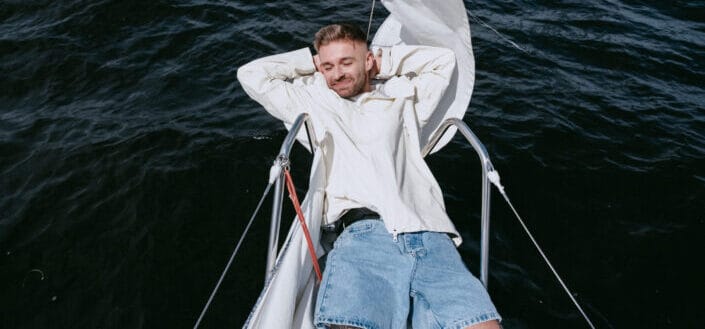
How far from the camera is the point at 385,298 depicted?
7.22 feet

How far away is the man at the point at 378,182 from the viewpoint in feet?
7.04

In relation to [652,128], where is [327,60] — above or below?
above

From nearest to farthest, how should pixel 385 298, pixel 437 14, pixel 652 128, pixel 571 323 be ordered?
pixel 385 298 → pixel 437 14 → pixel 571 323 → pixel 652 128

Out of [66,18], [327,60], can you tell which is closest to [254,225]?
[327,60]

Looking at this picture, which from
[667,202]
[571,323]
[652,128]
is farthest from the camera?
[652,128]

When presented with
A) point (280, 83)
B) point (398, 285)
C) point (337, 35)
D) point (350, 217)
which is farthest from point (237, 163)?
point (398, 285)

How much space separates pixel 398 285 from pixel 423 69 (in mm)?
1715

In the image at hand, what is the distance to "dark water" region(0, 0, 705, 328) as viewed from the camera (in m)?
3.76

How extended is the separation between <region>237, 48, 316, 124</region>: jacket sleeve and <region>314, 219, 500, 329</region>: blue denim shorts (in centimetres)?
105

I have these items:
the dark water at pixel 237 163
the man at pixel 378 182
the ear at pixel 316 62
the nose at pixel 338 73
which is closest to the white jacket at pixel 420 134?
the ear at pixel 316 62

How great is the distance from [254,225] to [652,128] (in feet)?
17.9

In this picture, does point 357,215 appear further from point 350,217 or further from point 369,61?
point 369,61

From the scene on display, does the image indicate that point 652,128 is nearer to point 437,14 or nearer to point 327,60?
point 437,14

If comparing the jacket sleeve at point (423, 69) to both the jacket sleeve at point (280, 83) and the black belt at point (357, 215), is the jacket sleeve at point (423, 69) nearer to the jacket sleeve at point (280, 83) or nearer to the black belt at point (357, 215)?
the jacket sleeve at point (280, 83)
